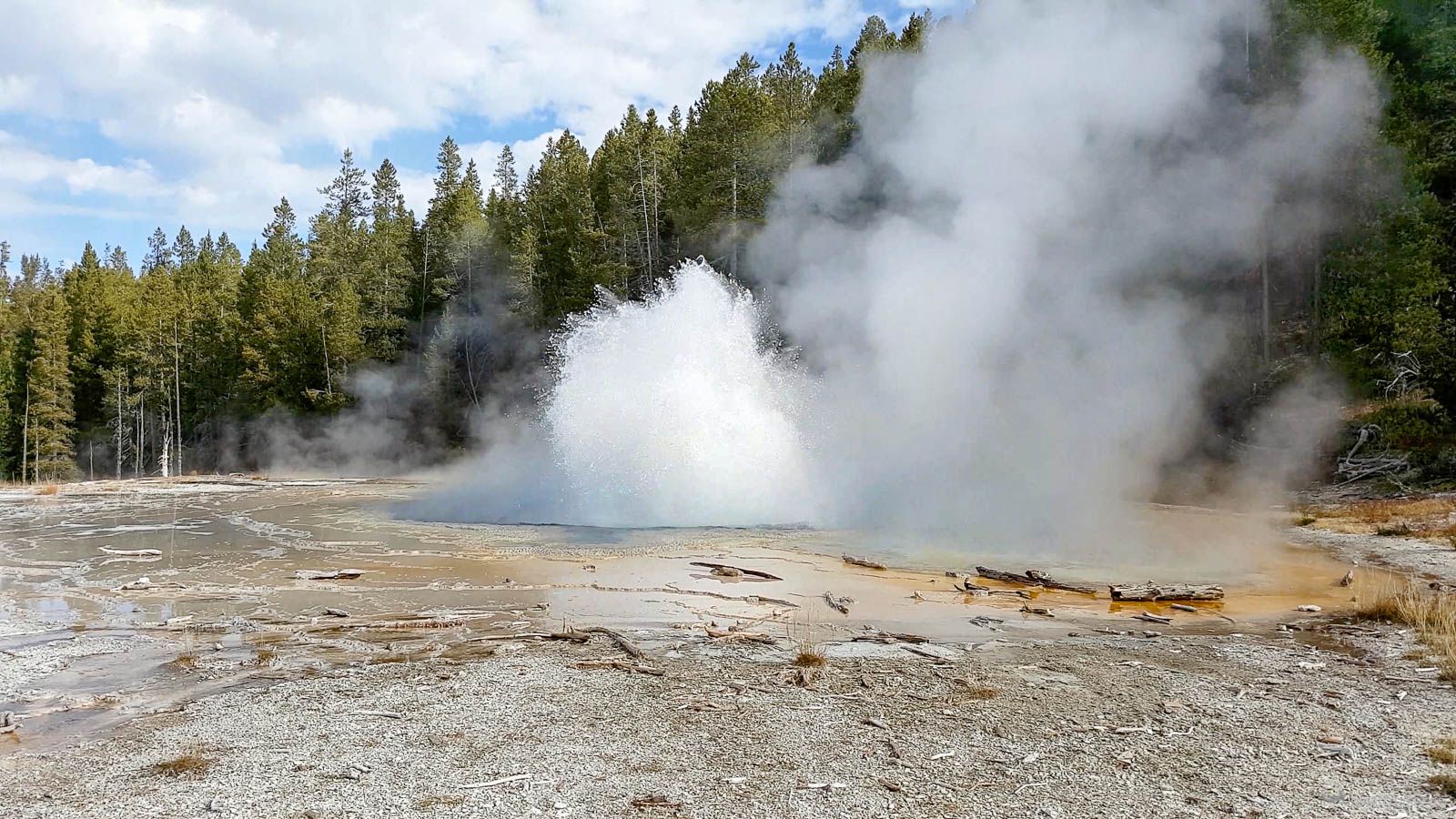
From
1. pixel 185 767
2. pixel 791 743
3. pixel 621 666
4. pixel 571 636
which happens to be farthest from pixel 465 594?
pixel 791 743

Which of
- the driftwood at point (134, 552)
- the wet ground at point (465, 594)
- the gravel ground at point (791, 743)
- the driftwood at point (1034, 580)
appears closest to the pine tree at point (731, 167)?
the wet ground at point (465, 594)

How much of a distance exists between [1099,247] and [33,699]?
1705 cm

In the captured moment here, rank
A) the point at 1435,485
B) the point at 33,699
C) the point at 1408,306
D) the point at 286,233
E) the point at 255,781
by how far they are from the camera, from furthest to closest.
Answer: the point at 286,233 < the point at 1408,306 < the point at 1435,485 < the point at 33,699 < the point at 255,781

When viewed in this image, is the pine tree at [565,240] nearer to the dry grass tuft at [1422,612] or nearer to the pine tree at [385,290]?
the pine tree at [385,290]

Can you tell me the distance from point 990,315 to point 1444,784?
12471 millimetres

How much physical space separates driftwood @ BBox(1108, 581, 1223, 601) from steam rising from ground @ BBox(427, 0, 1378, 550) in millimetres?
4074

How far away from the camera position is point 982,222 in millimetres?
15453

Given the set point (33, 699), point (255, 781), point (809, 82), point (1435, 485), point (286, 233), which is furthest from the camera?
point (286, 233)

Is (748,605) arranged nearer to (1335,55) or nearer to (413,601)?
(413,601)

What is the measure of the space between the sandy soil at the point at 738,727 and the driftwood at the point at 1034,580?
1.72m

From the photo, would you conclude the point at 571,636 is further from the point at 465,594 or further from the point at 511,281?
the point at 511,281

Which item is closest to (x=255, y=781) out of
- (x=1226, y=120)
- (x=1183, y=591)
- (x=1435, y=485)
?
(x=1183, y=591)

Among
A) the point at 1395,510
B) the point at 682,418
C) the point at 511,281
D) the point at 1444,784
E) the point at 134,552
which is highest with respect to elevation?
the point at 511,281

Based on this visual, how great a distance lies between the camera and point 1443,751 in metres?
4.43
